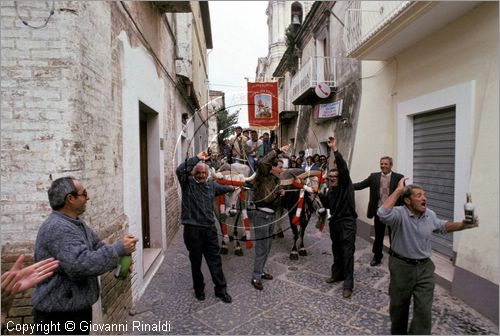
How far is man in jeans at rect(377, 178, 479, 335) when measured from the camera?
9.30ft

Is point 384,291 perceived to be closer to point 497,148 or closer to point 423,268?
point 423,268

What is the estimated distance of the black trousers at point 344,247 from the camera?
14.2 ft

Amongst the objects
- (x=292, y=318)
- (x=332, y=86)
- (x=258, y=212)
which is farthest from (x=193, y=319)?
(x=332, y=86)

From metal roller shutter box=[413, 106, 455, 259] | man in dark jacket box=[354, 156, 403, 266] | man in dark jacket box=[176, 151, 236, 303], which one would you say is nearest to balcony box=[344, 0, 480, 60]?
metal roller shutter box=[413, 106, 455, 259]

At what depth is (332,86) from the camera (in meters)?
10.3

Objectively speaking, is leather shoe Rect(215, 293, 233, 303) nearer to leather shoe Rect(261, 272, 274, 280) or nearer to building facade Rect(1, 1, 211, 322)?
leather shoe Rect(261, 272, 274, 280)

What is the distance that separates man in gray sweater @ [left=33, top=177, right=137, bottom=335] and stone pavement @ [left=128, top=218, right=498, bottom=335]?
5.44 ft

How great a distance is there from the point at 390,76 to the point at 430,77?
136 centimetres

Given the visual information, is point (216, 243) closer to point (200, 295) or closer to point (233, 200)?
point (200, 295)

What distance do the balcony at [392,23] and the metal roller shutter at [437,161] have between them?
137 cm

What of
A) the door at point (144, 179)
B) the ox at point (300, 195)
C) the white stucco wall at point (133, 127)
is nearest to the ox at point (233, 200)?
the ox at point (300, 195)

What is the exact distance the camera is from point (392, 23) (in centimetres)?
538

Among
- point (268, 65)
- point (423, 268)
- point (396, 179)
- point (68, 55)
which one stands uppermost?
point (268, 65)

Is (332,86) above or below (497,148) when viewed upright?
above
